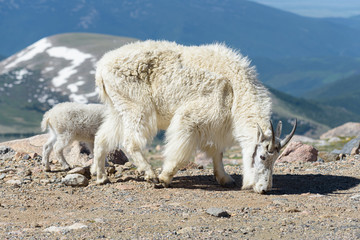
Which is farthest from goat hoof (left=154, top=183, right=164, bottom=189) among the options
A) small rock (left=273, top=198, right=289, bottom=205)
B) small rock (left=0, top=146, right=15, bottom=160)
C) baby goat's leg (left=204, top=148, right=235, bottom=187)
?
small rock (left=0, top=146, right=15, bottom=160)

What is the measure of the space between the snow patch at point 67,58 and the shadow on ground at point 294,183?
5041 inches

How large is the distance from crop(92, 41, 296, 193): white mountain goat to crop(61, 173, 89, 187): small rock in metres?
0.26

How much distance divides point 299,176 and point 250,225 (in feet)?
14.2

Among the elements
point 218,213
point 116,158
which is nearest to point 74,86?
point 116,158

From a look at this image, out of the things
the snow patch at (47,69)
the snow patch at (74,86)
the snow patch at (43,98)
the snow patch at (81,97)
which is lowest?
the snow patch at (43,98)

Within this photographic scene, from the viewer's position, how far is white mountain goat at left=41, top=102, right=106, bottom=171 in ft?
34.1

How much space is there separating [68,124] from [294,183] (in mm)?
4912

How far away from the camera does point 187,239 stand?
5.12 meters

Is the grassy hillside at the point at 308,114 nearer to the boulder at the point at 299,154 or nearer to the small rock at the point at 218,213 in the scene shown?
the boulder at the point at 299,154

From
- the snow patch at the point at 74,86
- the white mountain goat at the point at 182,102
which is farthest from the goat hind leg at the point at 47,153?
the snow patch at the point at 74,86

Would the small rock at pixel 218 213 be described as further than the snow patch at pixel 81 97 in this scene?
No

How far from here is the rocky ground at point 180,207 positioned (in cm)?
546

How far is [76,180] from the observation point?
28.4 feet

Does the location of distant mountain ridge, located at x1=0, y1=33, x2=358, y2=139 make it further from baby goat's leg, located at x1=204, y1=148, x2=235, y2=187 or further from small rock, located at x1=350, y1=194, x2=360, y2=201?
small rock, located at x1=350, y1=194, x2=360, y2=201
